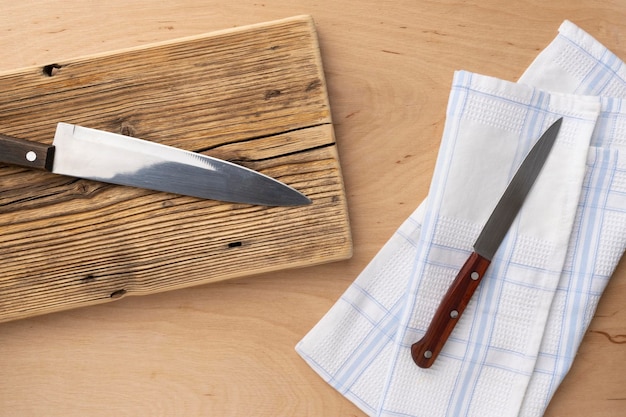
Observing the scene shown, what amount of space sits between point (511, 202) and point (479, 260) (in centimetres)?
9

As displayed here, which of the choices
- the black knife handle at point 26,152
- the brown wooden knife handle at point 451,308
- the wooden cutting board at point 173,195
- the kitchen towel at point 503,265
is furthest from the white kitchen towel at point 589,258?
the black knife handle at point 26,152

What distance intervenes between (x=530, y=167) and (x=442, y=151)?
0.40ft

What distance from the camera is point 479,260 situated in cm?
75

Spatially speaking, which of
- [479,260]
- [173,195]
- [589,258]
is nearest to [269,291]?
[173,195]

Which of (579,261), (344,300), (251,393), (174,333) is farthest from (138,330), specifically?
(579,261)

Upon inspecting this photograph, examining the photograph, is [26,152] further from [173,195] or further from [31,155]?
[173,195]

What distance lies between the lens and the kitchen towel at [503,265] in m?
0.76

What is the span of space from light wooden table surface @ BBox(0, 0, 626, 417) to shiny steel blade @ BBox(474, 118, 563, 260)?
108 millimetres

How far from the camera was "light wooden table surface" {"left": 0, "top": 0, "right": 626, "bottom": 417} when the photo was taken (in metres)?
0.80

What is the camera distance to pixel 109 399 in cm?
80

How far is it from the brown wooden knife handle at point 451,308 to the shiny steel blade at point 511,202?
0.02 m

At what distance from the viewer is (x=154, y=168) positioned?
2.45 ft

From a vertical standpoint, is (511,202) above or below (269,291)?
above

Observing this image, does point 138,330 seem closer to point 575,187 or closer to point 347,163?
point 347,163
